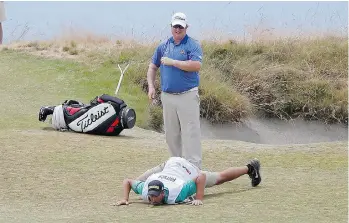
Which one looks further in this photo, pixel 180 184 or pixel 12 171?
pixel 12 171

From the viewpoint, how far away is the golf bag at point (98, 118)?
13.8 metres

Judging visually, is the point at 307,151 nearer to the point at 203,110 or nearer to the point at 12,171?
the point at 12,171

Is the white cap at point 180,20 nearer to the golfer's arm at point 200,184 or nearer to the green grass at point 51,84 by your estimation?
the golfer's arm at point 200,184

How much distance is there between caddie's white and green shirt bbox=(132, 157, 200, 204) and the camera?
29.9 ft

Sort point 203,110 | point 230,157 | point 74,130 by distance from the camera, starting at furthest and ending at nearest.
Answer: point 203,110 → point 74,130 → point 230,157

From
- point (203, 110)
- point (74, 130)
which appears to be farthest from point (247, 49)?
point (74, 130)

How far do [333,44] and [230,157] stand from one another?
10118mm

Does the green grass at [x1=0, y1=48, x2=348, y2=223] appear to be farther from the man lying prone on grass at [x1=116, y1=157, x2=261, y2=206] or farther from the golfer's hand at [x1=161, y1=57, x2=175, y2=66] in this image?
the golfer's hand at [x1=161, y1=57, x2=175, y2=66]

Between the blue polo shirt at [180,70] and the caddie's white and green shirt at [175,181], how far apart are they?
0.98 metres

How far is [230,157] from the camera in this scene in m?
12.5

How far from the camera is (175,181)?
9.24 meters

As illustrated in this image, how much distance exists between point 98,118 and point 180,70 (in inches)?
151

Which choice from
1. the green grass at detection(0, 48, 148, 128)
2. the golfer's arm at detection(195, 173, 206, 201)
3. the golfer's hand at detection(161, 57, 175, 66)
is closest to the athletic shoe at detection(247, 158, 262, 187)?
the golfer's arm at detection(195, 173, 206, 201)

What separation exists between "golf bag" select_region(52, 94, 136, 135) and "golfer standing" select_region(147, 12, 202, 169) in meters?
3.29
